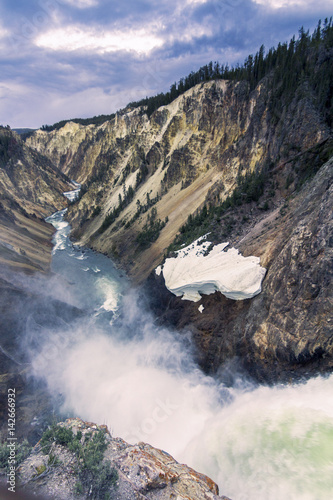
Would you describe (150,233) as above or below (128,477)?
above

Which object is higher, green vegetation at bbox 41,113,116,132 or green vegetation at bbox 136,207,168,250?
green vegetation at bbox 41,113,116,132

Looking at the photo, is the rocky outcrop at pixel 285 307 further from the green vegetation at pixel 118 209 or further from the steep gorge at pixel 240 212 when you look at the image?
the green vegetation at pixel 118 209

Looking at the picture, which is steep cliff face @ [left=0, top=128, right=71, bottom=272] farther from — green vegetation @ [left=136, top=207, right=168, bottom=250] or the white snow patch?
the white snow patch

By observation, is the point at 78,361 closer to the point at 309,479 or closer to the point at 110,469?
the point at 110,469

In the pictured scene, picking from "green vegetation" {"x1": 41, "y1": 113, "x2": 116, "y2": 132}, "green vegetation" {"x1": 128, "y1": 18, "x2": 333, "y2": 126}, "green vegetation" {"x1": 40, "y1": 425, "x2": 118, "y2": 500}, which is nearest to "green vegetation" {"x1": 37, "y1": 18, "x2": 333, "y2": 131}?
"green vegetation" {"x1": 128, "y1": 18, "x2": 333, "y2": 126}

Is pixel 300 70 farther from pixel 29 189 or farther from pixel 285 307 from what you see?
pixel 29 189

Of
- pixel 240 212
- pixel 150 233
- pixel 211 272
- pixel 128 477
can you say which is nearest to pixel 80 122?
pixel 150 233
